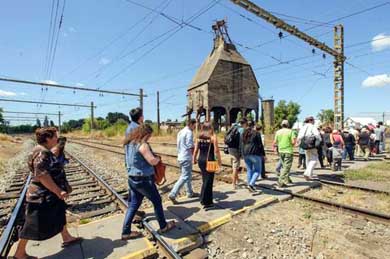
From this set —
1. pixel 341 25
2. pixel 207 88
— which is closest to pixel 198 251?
pixel 341 25

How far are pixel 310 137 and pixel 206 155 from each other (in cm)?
376

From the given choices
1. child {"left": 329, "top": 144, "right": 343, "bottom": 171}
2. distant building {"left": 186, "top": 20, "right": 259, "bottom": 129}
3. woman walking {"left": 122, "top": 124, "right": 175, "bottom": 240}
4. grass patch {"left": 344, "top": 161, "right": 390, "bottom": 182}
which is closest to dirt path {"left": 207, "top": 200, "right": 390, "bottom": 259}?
woman walking {"left": 122, "top": 124, "right": 175, "bottom": 240}

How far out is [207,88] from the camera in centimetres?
3114

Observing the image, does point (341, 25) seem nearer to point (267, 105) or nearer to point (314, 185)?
point (314, 185)

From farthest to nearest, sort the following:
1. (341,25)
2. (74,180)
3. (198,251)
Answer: (341,25) → (74,180) → (198,251)

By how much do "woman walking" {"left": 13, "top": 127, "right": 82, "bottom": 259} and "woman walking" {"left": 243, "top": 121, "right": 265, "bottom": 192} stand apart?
165 inches

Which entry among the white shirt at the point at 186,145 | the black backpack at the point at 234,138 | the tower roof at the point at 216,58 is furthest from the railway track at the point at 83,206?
the tower roof at the point at 216,58

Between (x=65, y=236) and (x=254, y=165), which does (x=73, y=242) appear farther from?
(x=254, y=165)

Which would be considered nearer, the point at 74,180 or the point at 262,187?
the point at 262,187

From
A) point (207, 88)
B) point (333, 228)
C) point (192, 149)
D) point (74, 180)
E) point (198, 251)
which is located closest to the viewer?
point (198, 251)

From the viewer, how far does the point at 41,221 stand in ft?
10.2

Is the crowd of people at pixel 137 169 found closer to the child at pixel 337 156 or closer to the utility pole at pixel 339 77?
the child at pixel 337 156

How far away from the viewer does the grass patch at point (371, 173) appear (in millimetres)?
7867

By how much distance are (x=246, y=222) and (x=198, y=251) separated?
1.40 m
